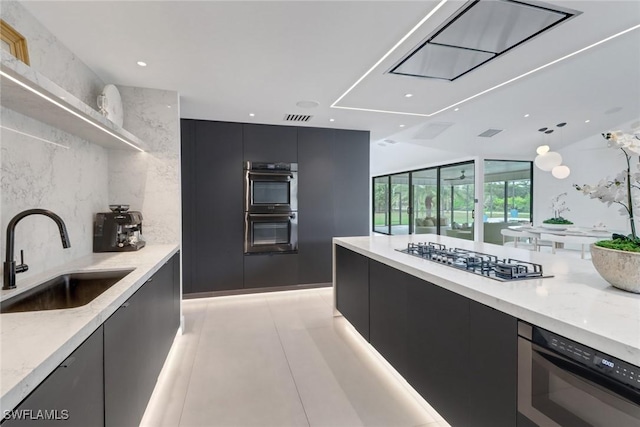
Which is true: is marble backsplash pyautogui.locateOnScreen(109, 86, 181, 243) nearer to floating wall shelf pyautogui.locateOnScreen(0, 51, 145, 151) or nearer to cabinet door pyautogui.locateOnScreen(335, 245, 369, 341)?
floating wall shelf pyautogui.locateOnScreen(0, 51, 145, 151)

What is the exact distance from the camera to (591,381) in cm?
100

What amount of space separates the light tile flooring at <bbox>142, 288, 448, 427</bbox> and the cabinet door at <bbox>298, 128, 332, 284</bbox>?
116 cm

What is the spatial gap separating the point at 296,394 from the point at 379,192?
9524 millimetres

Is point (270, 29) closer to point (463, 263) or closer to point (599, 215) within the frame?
point (463, 263)

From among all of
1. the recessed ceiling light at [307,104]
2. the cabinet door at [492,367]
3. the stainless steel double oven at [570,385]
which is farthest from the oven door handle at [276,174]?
the stainless steel double oven at [570,385]

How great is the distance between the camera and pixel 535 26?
80.3 inches

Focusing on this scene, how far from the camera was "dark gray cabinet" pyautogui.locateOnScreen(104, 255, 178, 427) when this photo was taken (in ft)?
4.40

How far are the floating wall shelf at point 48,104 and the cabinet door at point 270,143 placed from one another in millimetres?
2007

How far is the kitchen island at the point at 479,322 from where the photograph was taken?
1099 mm

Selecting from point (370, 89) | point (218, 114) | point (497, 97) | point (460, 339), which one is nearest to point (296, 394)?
point (460, 339)

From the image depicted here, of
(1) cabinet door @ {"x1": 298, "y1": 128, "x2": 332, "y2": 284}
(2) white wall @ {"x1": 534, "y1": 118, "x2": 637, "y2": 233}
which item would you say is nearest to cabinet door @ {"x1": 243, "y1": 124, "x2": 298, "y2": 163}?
(1) cabinet door @ {"x1": 298, "y1": 128, "x2": 332, "y2": 284}

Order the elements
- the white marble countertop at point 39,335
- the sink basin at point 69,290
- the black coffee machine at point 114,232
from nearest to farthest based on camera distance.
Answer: the white marble countertop at point 39,335 → the sink basin at point 69,290 → the black coffee machine at point 114,232

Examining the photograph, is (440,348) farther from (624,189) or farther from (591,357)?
(624,189)

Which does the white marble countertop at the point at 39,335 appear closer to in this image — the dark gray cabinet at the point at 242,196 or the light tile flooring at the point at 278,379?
the light tile flooring at the point at 278,379
